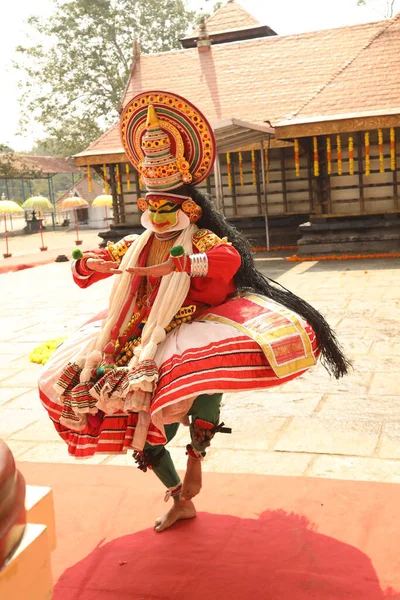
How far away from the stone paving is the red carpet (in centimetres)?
30

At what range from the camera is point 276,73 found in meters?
15.4

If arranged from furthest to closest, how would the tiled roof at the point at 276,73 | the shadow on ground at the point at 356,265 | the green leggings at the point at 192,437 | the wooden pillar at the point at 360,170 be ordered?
the tiled roof at the point at 276,73 < the wooden pillar at the point at 360,170 < the shadow on ground at the point at 356,265 < the green leggings at the point at 192,437

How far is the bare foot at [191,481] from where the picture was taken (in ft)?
10.2

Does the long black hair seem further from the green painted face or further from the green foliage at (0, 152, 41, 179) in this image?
the green foliage at (0, 152, 41, 179)

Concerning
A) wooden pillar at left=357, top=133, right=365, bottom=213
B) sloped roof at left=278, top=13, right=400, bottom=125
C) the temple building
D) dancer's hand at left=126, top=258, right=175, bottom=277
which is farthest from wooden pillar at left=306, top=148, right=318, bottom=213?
dancer's hand at left=126, top=258, right=175, bottom=277

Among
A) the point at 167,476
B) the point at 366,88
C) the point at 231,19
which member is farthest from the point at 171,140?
the point at 231,19

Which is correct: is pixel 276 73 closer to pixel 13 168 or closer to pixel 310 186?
pixel 310 186

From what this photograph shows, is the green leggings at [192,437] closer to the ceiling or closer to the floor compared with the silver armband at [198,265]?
closer to the floor

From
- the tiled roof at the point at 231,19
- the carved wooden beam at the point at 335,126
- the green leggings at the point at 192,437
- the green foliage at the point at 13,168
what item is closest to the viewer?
the green leggings at the point at 192,437

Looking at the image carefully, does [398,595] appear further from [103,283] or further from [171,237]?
[103,283]

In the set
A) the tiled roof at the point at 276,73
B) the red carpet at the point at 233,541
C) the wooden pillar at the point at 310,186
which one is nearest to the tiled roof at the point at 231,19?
the tiled roof at the point at 276,73

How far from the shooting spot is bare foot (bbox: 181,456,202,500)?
3.12 m

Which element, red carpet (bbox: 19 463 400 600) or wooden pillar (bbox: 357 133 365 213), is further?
wooden pillar (bbox: 357 133 365 213)

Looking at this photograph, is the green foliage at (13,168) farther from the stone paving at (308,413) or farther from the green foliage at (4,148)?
the stone paving at (308,413)
